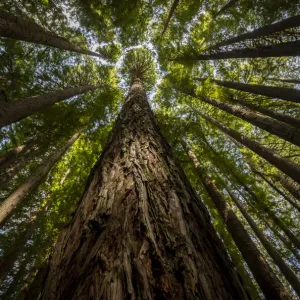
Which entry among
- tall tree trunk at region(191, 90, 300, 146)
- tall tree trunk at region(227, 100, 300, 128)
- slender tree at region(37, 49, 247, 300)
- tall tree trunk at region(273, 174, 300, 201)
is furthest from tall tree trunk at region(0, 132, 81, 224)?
tall tree trunk at region(273, 174, 300, 201)

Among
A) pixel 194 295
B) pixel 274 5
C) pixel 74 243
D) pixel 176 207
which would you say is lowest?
pixel 194 295

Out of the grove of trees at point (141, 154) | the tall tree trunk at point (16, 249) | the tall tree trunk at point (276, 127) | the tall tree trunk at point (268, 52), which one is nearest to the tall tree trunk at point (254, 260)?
the grove of trees at point (141, 154)

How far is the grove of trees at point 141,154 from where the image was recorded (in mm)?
1027

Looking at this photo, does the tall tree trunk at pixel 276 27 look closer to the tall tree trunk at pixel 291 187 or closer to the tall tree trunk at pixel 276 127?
the tall tree trunk at pixel 276 127

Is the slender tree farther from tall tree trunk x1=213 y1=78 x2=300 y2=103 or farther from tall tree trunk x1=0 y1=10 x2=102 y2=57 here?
tall tree trunk x1=213 y1=78 x2=300 y2=103

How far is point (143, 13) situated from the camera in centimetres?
1014

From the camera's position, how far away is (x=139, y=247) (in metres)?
1.02

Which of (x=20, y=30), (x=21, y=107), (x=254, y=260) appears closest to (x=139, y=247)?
A: (x=254, y=260)

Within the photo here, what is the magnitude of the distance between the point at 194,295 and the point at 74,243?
0.74m

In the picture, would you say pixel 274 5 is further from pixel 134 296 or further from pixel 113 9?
pixel 134 296

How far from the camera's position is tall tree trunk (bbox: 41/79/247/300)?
850 mm

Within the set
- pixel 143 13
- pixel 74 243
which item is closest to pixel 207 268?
pixel 74 243

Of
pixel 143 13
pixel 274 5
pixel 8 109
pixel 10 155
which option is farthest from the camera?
pixel 143 13

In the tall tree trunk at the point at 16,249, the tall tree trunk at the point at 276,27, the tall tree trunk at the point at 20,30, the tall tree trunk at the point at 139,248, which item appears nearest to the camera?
the tall tree trunk at the point at 139,248
